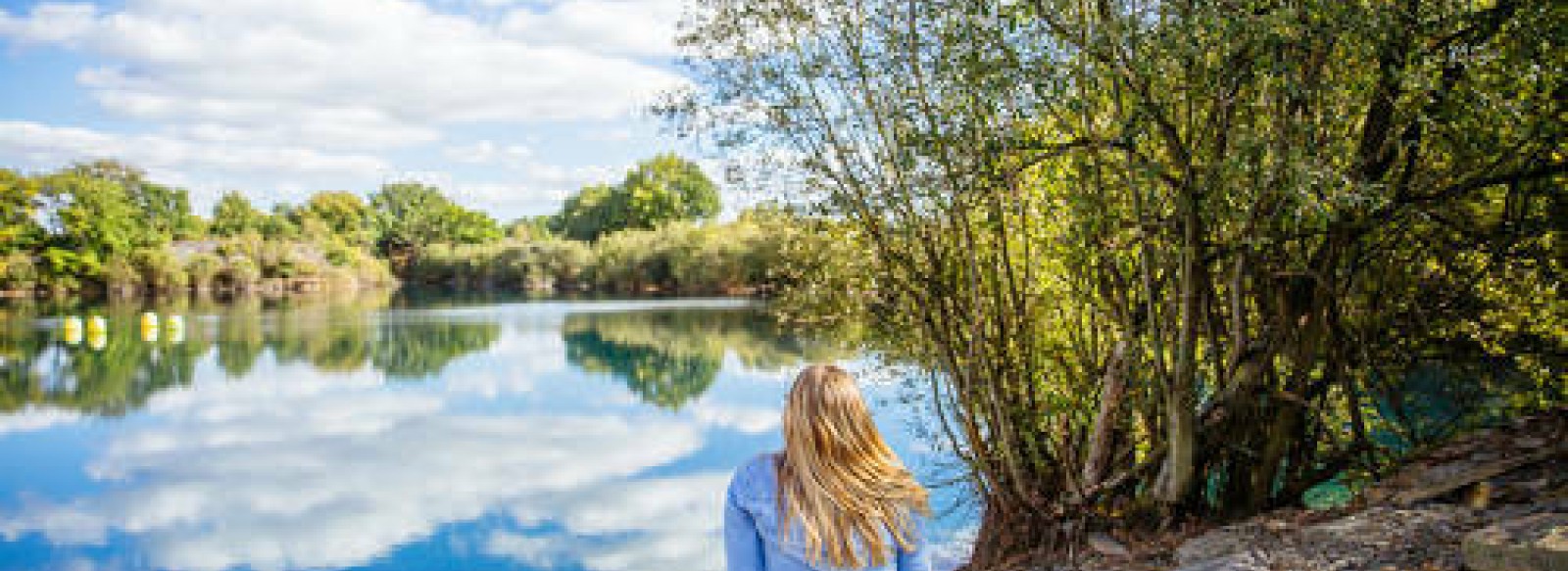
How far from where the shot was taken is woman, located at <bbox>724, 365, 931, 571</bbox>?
2.25m

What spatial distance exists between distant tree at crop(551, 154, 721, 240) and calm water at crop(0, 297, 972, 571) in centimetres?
4509

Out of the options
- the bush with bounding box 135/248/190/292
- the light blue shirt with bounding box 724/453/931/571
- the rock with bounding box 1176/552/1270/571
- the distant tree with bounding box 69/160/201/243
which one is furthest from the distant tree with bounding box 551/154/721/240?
the light blue shirt with bounding box 724/453/931/571

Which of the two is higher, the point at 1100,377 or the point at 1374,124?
the point at 1374,124

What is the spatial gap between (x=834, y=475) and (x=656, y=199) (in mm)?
70868

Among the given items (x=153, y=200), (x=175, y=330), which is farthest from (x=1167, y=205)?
(x=153, y=200)

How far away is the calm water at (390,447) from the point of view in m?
9.45

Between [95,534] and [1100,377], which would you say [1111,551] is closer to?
[1100,377]

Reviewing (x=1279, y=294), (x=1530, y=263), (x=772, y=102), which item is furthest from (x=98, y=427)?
(x=1530, y=263)

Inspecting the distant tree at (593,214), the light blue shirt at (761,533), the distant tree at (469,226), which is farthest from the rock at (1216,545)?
the distant tree at (469,226)

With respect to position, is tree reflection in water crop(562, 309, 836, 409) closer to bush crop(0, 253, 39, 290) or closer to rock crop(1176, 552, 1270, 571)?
rock crop(1176, 552, 1270, 571)

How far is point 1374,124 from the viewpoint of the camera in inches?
181

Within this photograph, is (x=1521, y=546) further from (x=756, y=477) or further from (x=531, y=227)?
(x=531, y=227)

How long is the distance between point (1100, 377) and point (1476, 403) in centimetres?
198

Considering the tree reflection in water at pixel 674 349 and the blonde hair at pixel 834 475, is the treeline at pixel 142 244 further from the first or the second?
the blonde hair at pixel 834 475
